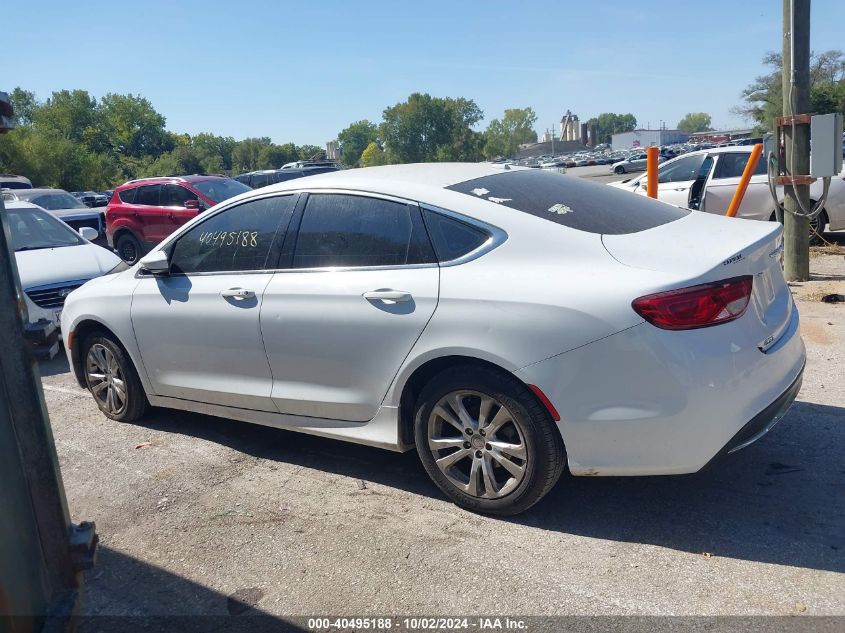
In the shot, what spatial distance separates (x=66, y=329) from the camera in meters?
5.64

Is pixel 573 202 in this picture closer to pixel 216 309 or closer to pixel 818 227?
pixel 216 309

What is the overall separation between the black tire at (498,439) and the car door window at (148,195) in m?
12.9

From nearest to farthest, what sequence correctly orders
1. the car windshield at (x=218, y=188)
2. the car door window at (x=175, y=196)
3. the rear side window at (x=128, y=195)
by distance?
1. the car door window at (x=175, y=196)
2. the car windshield at (x=218, y=188)
3. the rear side window at (x=128, y=195)

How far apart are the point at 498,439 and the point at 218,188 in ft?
42.1

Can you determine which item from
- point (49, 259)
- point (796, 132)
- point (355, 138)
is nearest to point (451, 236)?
point (49, 259)

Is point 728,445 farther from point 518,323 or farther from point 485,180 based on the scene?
point 485,180

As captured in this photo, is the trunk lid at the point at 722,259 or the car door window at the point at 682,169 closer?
the trunk lid at the point at 722,259

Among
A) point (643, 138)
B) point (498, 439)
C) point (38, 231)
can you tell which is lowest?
point (643, 138)

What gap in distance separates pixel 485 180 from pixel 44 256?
19.6 ft

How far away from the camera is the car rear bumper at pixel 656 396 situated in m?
3.28

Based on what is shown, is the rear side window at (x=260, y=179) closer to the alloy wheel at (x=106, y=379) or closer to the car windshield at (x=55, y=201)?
the car windshield at (x=55, y=201)

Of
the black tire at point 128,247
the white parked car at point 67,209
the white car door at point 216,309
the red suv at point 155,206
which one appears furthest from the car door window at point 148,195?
the white car door at point 216,309

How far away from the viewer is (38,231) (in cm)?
909

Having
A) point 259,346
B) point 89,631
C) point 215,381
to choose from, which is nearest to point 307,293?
point 259,346
